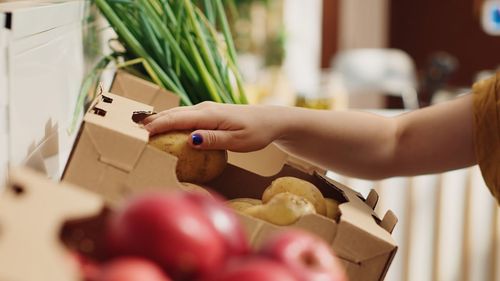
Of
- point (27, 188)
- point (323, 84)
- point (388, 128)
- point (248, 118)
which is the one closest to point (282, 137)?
point (248, 118)

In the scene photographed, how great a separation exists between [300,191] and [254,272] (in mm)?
449

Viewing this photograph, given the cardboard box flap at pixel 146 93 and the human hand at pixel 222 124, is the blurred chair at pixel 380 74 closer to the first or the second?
the cardboard box flap at pixel 146 93

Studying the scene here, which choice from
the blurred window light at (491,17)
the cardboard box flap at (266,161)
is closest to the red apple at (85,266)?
the cardboard box flap at (266,161)

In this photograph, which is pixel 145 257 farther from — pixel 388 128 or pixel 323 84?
pixel 323 84

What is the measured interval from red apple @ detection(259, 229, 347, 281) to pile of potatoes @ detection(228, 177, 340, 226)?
28 centimetres

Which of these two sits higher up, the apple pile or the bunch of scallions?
the apple pile

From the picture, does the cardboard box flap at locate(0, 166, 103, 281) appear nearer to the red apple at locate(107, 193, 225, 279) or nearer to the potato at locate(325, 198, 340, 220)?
the red apple at locate(107, 193, 225, 279)

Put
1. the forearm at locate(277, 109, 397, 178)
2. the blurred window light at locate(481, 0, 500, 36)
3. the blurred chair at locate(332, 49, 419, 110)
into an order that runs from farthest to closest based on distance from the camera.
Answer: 1. the blurred window light at locate(481, 0, 500, 36)
2. the blurred chair at locate(332, 49, 419, 110)
3. the forearm at locate(277, 109, 397, 178)

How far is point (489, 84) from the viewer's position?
126 centimetres

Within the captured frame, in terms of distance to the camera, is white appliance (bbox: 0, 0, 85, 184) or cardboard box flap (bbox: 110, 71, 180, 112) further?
cardboard box flap (bbox: 110, 71, 180, 112)

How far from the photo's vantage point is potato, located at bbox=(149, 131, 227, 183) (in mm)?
920

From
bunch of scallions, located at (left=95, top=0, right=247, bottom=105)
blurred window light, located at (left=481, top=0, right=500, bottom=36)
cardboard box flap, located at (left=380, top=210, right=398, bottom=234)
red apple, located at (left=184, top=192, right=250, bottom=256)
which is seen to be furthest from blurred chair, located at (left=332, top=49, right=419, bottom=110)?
red apple, located at (left=184, top=192, right=250, bottom=256)

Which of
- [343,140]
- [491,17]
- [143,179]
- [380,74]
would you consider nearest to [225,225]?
[143,179]

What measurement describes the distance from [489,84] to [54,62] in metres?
0.65
